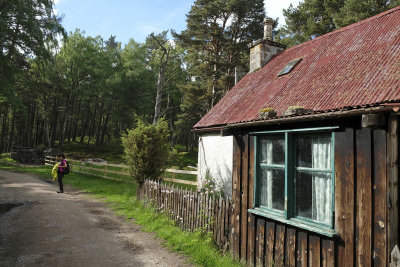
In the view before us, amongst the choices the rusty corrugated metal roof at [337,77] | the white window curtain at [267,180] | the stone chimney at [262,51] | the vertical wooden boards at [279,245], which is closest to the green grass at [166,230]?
the vertical wooden boards at [279,245]

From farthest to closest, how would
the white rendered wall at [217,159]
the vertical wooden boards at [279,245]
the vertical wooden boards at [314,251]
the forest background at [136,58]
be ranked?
the forest background at [136,58]
the white rendered wall at [217,159]
the vertical wooden boards at [279,245]
the vertical wooden boards at [314,251]

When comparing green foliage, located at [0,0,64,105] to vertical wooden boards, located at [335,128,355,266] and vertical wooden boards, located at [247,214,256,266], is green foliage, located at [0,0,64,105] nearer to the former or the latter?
vertical wooden boards, located at [247,214,256,266]

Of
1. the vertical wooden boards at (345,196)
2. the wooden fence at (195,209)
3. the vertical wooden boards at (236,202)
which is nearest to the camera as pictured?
the vertical wooden boards at (345,196)

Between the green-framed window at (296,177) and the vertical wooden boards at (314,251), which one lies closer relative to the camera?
the vertical wooden boards at (314,251)

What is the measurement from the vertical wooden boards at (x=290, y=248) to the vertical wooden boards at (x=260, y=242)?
1.78 ft

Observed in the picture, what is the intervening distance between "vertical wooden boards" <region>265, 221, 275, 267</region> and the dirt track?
1603 mm

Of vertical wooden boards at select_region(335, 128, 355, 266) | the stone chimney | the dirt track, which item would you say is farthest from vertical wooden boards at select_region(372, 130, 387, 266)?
the stone chimney

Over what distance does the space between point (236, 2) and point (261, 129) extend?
2105 centimetres

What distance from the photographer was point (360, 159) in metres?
3.46

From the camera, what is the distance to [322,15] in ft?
74.9

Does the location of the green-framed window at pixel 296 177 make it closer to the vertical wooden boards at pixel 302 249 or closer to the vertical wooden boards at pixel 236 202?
the vertical wooden boards at pixel 302 249

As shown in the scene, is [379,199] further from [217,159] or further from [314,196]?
[217,159]

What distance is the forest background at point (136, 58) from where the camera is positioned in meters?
13.8

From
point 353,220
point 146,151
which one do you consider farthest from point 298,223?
point 146,151
